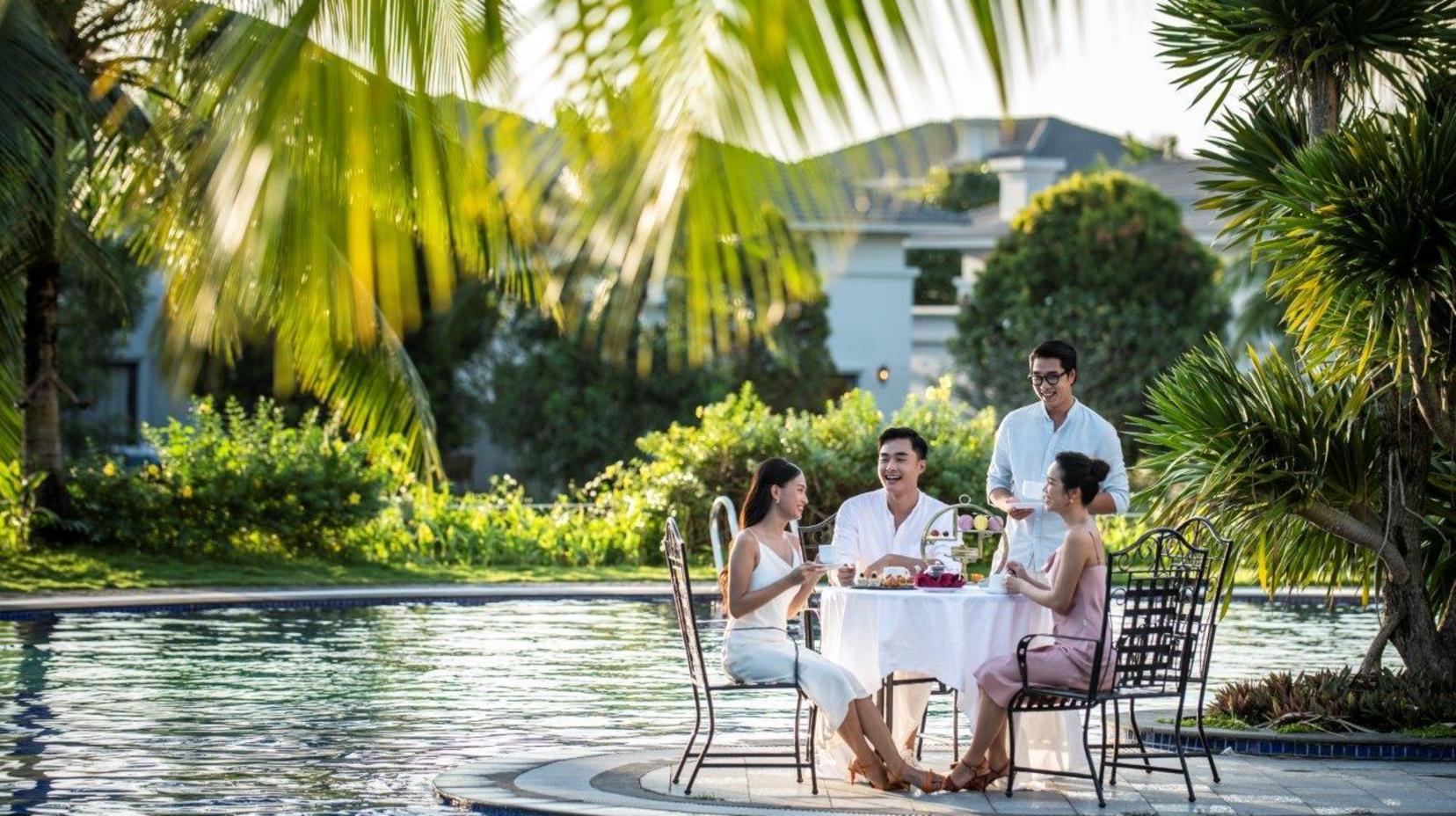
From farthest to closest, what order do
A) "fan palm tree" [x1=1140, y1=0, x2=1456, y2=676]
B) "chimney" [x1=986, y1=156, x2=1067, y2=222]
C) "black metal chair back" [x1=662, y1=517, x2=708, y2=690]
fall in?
1. "chimney" [x1=986, y1=156, x2=1067, y2=222]
2. "fan palm tree" [x1=1140, y1=0, x2=1456, y2=676]
3. "black metal chair back" [x1=662, y1=517, x2=708, y2=690]

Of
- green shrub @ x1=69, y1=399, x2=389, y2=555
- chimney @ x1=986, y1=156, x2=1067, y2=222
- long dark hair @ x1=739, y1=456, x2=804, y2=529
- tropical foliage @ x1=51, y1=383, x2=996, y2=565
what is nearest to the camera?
long dark hair @ x1=739, y1=456, x2=804, y2=529

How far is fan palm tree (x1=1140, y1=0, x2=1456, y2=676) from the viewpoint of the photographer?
9.31 meters

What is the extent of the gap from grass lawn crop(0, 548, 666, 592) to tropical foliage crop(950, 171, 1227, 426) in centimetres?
1635

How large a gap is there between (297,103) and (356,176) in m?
0.09

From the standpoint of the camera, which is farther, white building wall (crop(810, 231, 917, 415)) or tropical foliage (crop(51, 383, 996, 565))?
white building wall (crop(810, 231, 917, 415))

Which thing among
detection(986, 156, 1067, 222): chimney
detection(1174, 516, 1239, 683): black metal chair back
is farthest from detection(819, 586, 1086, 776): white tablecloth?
detection(986, 156, 1067, 222): chimney

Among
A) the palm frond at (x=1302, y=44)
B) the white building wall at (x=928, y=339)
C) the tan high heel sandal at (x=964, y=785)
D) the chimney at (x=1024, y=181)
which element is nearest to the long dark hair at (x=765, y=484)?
the tan high heel sandal at (x=964, y=785)

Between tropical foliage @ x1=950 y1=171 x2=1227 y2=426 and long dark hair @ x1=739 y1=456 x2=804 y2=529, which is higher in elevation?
tropical foliage @ x1=950 y1=171 x2=1227 y2=426

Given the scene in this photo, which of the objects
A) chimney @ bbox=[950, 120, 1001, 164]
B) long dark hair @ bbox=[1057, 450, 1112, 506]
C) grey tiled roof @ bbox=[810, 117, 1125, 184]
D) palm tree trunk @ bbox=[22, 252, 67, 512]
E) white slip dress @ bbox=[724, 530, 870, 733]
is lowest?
white slip dress @ bbox=[724, 530, 870, 733]

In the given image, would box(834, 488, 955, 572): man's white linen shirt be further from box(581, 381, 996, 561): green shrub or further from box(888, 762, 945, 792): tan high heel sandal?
box(581, 381, 996, 561): green shrub

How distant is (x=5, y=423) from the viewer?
17.5 metres

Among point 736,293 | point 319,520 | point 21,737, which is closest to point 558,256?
point 736,293

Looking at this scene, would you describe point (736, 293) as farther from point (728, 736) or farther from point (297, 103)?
point (728, 736)

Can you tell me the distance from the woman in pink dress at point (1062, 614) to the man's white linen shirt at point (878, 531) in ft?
2.83
